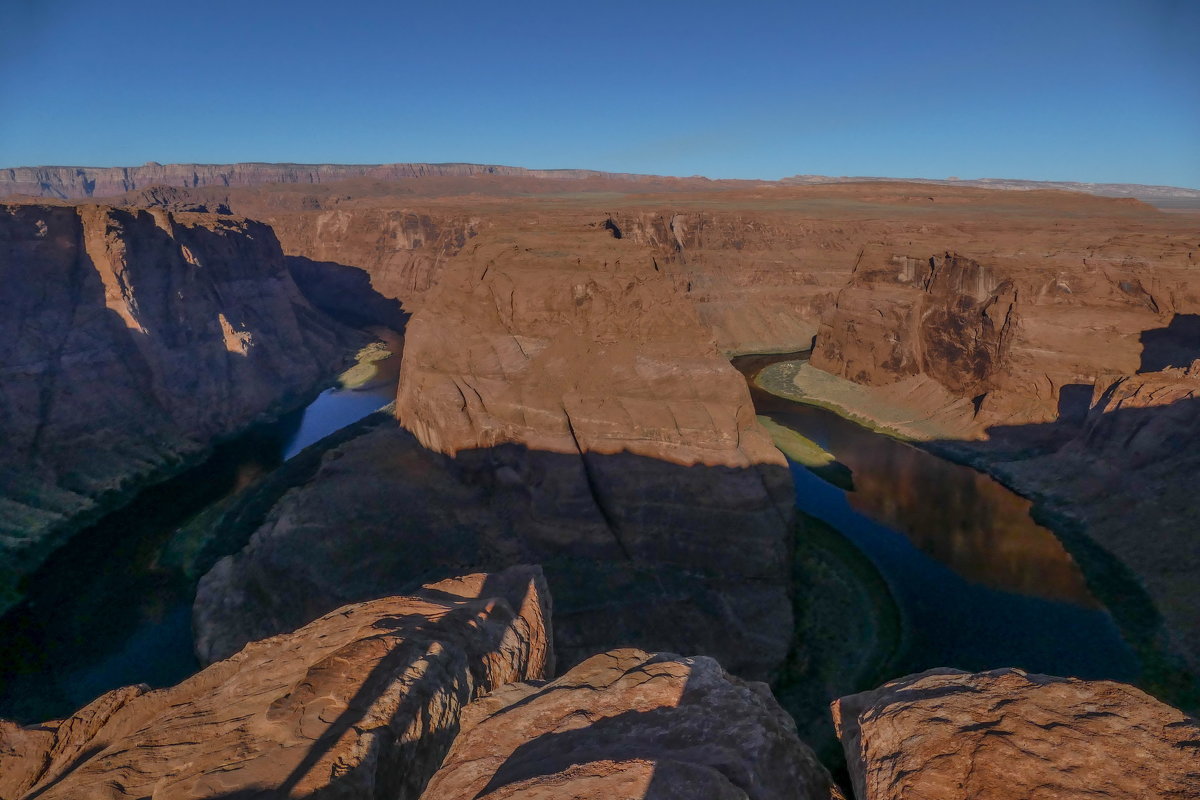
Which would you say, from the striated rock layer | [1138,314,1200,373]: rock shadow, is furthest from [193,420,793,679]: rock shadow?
[1138,314,1200,373]: rock shadow

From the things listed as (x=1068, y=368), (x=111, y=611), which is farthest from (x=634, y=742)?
(x=1068, y=368)

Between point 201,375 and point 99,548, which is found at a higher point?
point 201,375

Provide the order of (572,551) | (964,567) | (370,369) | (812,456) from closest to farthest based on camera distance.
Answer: (572,551)
(964,567)
(812,456)
(370,369)

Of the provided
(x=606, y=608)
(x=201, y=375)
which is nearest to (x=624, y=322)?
(x=606, y=608)

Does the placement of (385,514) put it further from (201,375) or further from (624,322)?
(201,375)

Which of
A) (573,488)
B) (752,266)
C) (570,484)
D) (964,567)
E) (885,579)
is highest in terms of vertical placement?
(752,266)

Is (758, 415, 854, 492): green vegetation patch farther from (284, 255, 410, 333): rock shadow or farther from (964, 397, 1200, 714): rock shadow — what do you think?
(284, 255, 410, 333): rock shadow

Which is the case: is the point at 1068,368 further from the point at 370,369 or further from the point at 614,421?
the point at 370,369
